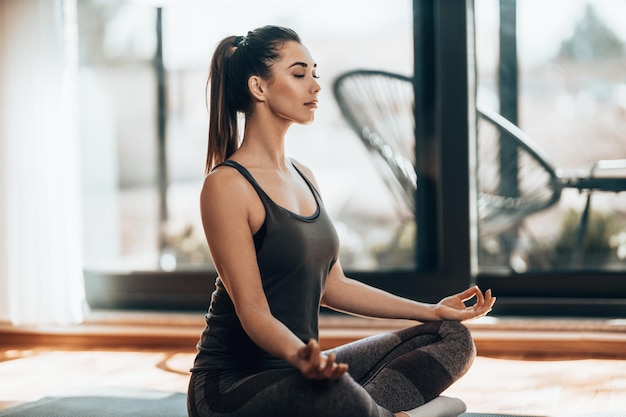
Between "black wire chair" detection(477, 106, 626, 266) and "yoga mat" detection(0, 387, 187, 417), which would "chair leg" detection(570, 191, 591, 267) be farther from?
"yoga mat" detection(0, 387, 187, 417)

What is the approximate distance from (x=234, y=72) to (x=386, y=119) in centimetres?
180

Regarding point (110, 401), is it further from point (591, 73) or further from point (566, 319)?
point (591, 73)

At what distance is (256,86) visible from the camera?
1661 mm

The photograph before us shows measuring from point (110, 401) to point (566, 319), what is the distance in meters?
1.71

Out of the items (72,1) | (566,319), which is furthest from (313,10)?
(566,319)

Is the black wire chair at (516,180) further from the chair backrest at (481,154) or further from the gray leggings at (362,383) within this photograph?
the gray leggings at (362,383)

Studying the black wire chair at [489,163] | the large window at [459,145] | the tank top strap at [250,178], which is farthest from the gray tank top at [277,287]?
the black wire chair at [489,163]

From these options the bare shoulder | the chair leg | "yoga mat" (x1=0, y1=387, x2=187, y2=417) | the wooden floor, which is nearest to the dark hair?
the bare shoulder

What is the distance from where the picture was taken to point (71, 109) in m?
3.38

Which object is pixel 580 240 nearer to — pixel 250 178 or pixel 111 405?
pixel 111 405

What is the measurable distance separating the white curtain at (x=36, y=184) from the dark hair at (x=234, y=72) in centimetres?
182

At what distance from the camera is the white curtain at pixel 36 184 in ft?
10.9

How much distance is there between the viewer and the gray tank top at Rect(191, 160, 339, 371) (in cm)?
158

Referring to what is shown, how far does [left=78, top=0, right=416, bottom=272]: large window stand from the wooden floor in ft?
1.83
